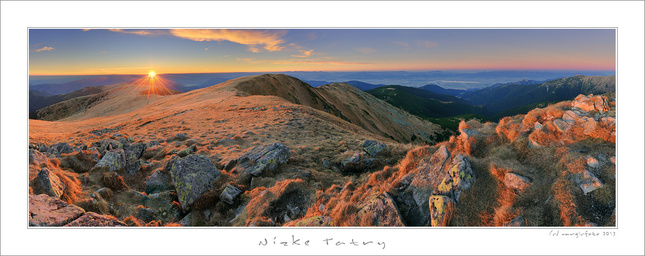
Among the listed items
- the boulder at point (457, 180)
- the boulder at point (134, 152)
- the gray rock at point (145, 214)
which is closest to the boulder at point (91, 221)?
the gray rock at point (145, 214)

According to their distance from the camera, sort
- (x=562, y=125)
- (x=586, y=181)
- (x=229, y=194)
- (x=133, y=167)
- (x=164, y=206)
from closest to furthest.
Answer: (x=586, y=181) → (x=562, y=125) → (x=164, y=206) → (x=229, y=194) → (x=133, y=167)

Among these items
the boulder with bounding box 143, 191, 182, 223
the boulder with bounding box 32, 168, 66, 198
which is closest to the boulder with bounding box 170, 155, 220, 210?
the boulder with bounding box 143, 191, 182, 223

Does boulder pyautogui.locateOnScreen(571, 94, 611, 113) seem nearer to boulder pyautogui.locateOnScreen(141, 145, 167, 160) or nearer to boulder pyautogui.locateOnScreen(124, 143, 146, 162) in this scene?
boulder pyautogui.locateOnScreen(141, 145, 167, 160)

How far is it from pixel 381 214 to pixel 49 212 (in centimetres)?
926

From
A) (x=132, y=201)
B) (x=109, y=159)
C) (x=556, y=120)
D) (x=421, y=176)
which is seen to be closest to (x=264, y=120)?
(x=109, y=159)

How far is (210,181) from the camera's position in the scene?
10.6 m

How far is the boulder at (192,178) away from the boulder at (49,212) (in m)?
3.07

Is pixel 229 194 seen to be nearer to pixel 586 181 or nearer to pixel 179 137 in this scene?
pixel 586 181

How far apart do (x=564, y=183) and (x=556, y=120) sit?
3029mm

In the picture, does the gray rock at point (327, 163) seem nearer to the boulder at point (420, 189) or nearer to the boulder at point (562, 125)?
the boulder at point (420, 189)

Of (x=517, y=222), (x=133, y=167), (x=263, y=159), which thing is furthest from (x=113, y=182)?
(x=517, y=222)

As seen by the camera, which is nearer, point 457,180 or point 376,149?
point 457,180

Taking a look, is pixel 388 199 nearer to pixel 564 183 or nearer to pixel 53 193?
pixel 564 183

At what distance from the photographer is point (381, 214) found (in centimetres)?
646
